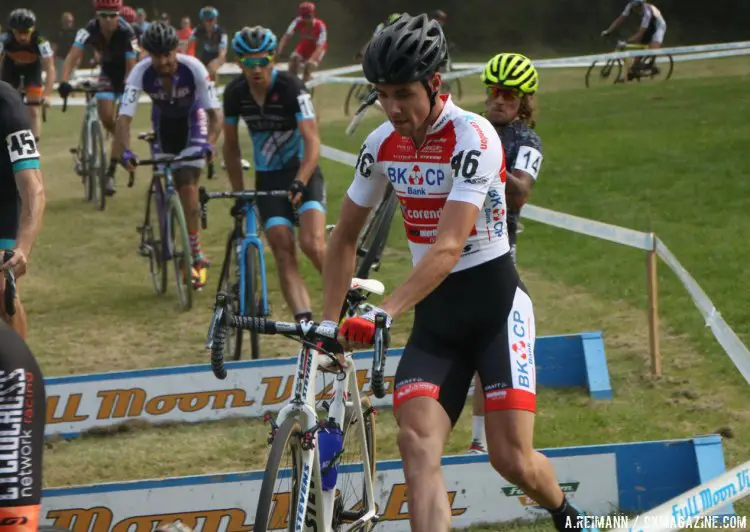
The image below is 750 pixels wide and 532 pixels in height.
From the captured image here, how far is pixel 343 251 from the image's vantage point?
5.11 metres

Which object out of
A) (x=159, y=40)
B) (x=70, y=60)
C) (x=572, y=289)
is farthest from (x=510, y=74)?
(x=70, y=60)

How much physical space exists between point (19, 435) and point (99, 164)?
40.7ft

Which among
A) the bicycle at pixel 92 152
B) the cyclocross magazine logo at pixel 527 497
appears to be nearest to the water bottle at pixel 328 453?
the cyclocross magazine logo at pixel 527 497

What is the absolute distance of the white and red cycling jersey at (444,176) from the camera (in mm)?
4734

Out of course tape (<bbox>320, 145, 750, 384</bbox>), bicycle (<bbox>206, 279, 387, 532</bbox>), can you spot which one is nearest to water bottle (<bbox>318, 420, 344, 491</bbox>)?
bicycle (<bbox>206, 279, 387, 532</bbox>)

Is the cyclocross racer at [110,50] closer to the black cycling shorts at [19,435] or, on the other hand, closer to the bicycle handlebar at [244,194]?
the bicycle handlebar at [244,194]

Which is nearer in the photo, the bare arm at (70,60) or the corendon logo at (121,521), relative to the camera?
the corendon logo at (121,521)

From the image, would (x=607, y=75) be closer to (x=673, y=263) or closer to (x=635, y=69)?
(x=635, y=69)

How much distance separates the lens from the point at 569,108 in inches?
944

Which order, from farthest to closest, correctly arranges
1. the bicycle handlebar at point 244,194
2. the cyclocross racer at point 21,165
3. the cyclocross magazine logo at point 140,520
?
the bicycle handlebar at point 244,194
the cyclocross racer at point 21,165
the cyclocross magazine logo at point 140,520

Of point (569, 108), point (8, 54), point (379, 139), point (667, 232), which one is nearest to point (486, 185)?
point (379, 139)

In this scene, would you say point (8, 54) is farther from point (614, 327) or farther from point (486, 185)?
point (486, 185)

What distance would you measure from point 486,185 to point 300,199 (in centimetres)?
371

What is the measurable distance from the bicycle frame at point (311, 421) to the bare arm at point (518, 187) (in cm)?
166
